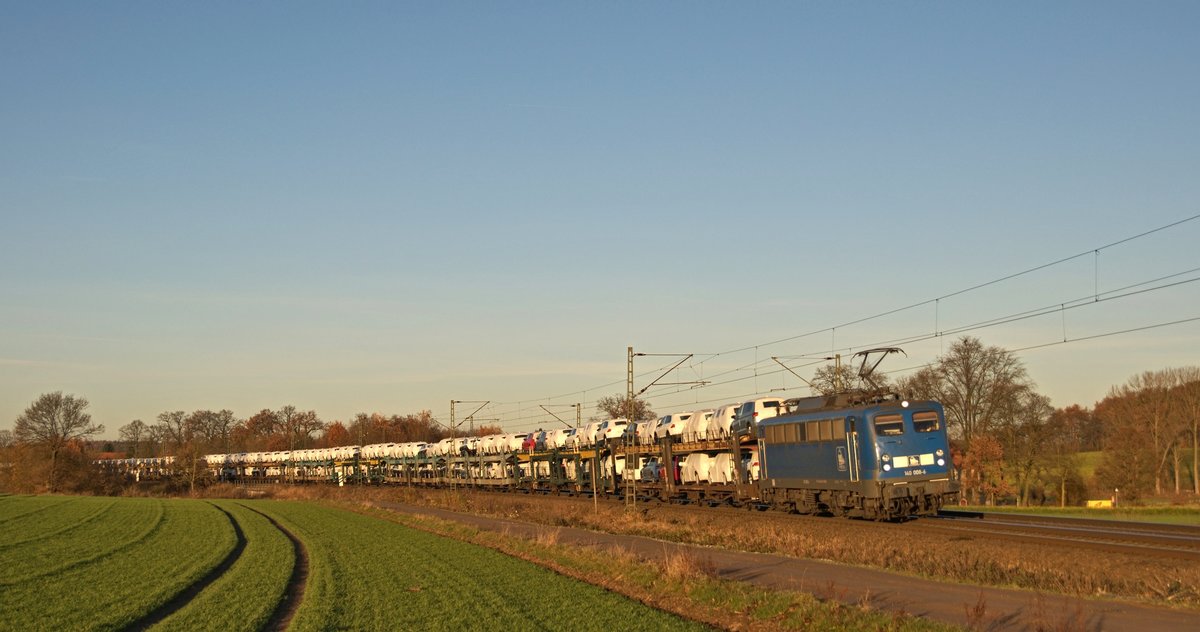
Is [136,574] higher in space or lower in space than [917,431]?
lower

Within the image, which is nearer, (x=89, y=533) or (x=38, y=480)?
(x=89, y=533)

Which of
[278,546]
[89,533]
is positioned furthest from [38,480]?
[278,546]

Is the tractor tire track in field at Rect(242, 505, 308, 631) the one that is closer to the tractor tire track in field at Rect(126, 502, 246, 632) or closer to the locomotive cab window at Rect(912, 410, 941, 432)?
the tractor tire track in field at Rect(126, 502, 246, 632)

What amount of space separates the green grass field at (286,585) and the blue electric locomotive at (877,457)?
12552 millimetres

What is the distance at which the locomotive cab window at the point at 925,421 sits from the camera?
32.1 meters

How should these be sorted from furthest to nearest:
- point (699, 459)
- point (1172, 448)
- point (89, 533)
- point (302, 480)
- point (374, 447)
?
point (302, 480), point (374, 447), point (1172, 448), point (699, 459), point (89, 533)

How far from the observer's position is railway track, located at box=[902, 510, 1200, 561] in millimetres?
22375

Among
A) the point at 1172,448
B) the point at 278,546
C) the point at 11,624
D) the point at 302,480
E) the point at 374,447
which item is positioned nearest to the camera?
the point at 11,624

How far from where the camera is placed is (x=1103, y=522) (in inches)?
1192

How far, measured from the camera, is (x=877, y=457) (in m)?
31.4

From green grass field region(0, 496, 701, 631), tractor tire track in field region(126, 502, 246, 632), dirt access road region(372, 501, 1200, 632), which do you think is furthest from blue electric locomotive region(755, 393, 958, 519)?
tractor tire track in field region(126, 502, 246, 632)

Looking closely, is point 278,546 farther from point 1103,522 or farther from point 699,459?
point 1103,522

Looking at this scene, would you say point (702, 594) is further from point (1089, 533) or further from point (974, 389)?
point (974, 389)

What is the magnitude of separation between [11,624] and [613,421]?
44.8 meters
